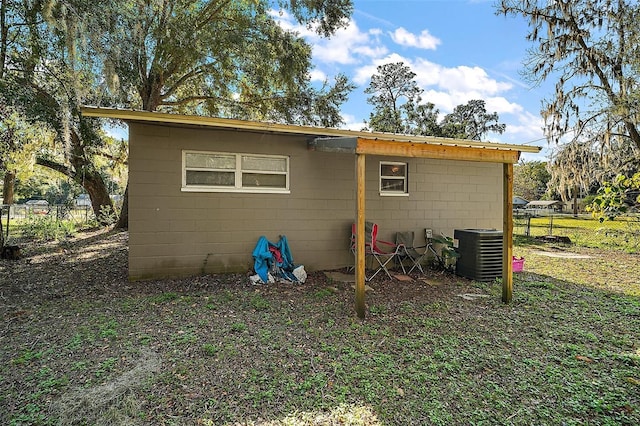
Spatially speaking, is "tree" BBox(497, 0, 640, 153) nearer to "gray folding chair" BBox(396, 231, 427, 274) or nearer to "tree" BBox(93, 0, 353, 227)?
"tree" BBox(93, 0, 353, 227)

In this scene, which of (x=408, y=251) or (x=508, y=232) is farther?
(x=408, y=251)

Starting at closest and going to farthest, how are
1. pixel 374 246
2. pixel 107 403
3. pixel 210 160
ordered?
pixel 107 403 → pixel 210 160 → pixel 374 246

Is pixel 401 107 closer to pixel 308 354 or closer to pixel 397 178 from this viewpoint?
pixel 397 178

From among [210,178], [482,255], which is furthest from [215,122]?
[482,255]

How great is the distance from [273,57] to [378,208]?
5.33m

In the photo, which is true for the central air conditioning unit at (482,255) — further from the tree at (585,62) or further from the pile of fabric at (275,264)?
the tree at (585,62)

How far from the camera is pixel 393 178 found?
6473 millimetres

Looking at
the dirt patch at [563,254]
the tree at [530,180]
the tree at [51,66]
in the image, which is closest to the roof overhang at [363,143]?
the tree at [51,66]

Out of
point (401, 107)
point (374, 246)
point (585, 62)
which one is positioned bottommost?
point (374, 246)

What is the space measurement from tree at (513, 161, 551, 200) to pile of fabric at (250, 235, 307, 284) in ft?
121

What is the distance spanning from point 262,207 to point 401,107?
19.9m

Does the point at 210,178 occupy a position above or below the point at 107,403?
above

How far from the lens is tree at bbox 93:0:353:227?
25.1 feet

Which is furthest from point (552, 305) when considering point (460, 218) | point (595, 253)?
point (595, 253)
